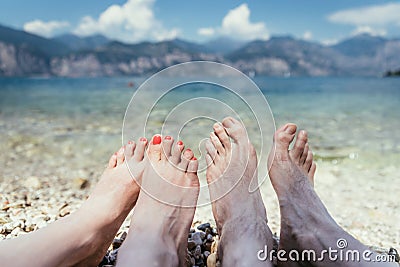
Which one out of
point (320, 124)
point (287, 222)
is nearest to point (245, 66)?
point (320, 124)

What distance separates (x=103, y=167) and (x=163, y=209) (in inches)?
83.7

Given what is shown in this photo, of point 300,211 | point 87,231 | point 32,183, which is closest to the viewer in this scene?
point 87,231

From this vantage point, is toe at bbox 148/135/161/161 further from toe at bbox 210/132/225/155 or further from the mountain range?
the mountain range

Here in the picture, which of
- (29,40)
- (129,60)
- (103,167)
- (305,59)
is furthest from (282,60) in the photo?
(103,167)

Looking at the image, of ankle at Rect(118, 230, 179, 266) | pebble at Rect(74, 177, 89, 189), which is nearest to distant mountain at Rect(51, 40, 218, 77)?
pebble at Rect(74, 177, 89, 189)

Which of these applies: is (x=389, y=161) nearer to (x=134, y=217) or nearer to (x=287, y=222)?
(x=287, y=222)

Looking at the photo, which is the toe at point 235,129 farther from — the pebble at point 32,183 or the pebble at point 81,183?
the pebble at point 32,183

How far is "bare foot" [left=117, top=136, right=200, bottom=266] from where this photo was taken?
133cm

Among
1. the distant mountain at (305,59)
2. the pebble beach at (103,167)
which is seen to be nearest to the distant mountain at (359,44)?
the distant mountain at (305,59)

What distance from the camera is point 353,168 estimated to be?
11.9 ft

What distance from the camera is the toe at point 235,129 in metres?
2.15

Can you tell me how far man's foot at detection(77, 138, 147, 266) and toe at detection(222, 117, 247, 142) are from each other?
53 centimetres

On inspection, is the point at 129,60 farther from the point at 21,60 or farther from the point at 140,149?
the point at 140,149

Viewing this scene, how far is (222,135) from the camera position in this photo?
2.19 meters
